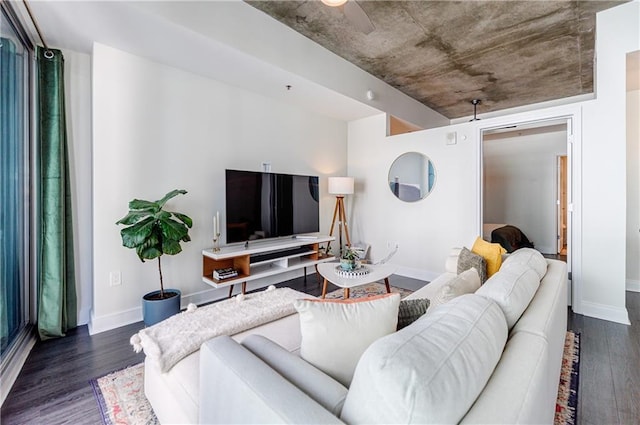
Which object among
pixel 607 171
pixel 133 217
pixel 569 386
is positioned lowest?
pixel 569 386

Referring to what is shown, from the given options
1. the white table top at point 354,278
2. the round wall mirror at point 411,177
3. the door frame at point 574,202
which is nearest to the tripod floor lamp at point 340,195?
the round wall mirror at point 411,177

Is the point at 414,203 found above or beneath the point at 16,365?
above

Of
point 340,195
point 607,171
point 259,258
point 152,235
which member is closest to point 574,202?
point 607,171

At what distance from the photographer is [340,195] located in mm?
4605

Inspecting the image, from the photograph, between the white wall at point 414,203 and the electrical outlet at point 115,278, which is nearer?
the electrical outlet at point 115,278

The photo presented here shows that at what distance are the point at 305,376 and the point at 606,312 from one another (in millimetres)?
3441

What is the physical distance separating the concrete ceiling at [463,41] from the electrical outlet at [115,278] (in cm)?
275

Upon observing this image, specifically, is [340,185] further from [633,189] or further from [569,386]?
[633,189]

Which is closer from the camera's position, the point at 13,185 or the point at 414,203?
the point at 13,185

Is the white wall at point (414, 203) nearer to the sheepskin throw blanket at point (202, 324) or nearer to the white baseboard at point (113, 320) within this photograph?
the sheepskin throw blanket at point (202, 324)

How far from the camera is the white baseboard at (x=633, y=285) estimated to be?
354 cm

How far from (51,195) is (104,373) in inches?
59.1

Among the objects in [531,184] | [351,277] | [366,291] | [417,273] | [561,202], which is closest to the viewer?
[351,277]

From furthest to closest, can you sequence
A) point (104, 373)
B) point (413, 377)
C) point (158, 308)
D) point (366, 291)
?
point (366, 291) < point (158, 308) < point (104, 373) < point (413, 377)
